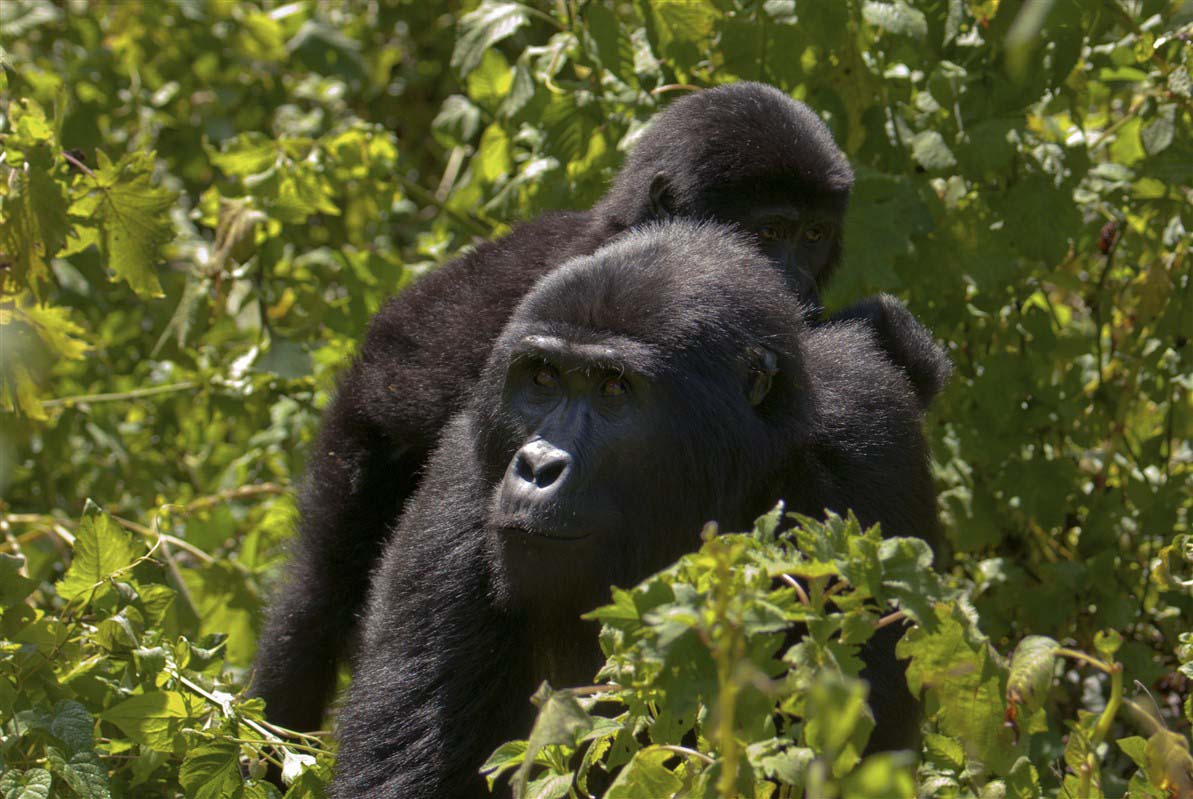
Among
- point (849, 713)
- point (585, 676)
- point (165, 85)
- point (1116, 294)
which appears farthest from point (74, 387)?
point (849, 713)

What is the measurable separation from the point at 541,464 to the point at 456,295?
1.50 meters

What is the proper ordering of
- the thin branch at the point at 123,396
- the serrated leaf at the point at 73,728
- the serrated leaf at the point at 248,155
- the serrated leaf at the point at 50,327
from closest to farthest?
1. the serrated leaf at the point at 73,728
2. the serrated leaf at the point at 50,327
3. the serrated leaf at the point at 248,155
4. the thin branch at the point at 123,396

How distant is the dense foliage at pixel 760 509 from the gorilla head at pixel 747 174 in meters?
0.16

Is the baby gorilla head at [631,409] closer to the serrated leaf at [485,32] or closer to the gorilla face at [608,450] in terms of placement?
the gorilla face at [608,450]

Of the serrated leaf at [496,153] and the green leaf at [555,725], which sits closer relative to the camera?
the green leaf at [555,725]

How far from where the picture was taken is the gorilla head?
4.11m

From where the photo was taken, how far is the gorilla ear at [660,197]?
13.6 ft

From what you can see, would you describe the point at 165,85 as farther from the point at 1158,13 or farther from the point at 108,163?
the point at 1158,13

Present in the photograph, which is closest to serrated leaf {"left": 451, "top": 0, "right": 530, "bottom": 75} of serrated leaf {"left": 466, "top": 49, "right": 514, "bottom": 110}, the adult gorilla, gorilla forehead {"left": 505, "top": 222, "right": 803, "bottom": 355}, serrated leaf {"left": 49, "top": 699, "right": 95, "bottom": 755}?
serrated leaf {"left": 466, "top": 49, "right": 514, "bottom": 110}

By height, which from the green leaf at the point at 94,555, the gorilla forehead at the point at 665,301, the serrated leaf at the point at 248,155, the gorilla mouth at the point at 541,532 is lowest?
the serrated leaf at the point at 248,155

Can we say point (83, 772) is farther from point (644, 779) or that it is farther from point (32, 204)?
point (32, 204)

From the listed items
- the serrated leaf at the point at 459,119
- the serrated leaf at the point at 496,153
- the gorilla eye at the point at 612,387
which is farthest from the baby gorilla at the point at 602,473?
the serrated leaf at the point at 459,119

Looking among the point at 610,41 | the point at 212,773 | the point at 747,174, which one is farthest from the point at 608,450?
the point at 610,41

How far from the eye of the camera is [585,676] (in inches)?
126
